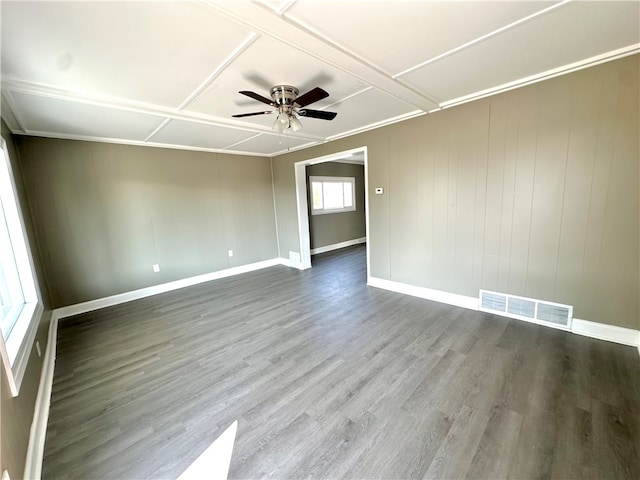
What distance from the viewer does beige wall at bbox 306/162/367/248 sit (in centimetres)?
657

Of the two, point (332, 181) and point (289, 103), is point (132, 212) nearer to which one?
point (289, 103)

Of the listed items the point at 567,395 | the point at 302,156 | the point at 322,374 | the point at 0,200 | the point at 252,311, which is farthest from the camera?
the point at 302,156

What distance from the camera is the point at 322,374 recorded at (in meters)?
2.17

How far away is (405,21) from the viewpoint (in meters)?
1.58

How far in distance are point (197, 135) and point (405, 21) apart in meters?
3.13

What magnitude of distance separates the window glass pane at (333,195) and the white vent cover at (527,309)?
4444mm

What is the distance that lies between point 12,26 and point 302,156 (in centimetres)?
386

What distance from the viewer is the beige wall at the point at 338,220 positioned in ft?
21.5

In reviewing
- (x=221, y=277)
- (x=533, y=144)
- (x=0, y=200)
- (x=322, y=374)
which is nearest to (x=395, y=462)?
(x=322, y=374)

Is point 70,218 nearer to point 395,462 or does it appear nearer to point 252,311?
point 252,311

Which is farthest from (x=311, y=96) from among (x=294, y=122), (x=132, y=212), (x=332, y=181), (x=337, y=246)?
(x=337, y=246)

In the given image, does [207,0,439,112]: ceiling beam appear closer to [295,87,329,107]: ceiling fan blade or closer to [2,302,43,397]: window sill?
[295,87,329,107]: ceiling fan blade

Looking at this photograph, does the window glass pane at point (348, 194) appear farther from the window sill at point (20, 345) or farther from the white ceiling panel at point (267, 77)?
the window sill at point (20, 345)

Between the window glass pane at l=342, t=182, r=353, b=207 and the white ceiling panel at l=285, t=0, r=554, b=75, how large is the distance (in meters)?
5.39
